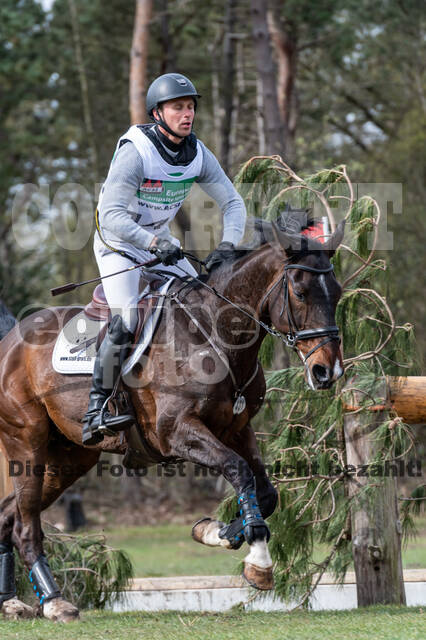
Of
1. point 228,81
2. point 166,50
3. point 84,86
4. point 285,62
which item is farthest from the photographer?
point 84,86

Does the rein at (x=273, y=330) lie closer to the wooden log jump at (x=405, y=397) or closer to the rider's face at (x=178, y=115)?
the rider's face at (x=178, y=115)

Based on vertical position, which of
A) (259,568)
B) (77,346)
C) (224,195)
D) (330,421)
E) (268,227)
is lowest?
(259,568)

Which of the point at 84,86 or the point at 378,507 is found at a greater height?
the point at 84,86

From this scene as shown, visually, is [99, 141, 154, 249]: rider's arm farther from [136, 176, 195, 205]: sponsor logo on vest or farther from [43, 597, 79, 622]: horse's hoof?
[43, 597, 79, 622]: horse's hoof

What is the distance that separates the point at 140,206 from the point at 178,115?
0.60 m

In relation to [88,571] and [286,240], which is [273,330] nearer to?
[286,240]

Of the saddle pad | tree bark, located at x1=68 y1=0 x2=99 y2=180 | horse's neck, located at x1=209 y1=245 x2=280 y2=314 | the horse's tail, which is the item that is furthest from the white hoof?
tree bark, located at x1=68 y1=0 x2=99 y2=180

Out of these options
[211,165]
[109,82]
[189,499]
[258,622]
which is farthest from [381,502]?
[109,82]

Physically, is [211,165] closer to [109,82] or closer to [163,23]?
[163,23]

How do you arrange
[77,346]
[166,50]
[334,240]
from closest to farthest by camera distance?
[334,240] → [77,346] → [166,50]

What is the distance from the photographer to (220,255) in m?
5.09

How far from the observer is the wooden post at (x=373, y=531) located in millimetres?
5762

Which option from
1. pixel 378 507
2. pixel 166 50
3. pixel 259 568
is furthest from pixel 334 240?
pixel 166 50

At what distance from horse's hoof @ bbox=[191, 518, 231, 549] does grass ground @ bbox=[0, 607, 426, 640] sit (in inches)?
17.9
